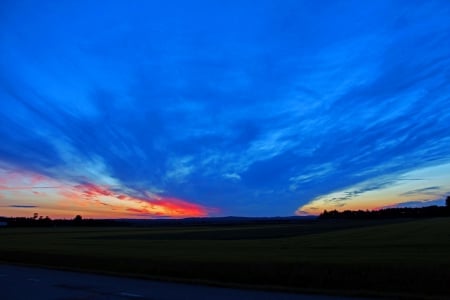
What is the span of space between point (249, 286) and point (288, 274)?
2.30 meters

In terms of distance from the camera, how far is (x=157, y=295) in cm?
1611

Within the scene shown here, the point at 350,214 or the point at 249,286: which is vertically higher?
the point at 350,214

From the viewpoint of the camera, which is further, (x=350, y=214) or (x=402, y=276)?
(x=350, y=214)

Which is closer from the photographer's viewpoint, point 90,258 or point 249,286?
point 249,286

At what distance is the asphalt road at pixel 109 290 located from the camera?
15695 millimetres

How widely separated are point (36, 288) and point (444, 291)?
43.2 ft

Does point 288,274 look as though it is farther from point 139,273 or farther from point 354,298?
point 139,273

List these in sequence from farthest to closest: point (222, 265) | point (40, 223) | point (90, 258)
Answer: point (40, 223) < point (90, 258) < point (222, 265)

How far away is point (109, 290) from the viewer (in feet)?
57.6

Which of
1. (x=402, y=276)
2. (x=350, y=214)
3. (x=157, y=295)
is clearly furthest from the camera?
(x=350, y=214)

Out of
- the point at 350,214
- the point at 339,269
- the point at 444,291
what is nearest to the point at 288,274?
the point at 339,269

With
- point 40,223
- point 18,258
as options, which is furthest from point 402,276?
point 40,223

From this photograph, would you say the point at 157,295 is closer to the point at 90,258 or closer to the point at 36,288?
the point at 36,288

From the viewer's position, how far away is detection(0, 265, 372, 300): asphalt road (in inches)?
618
